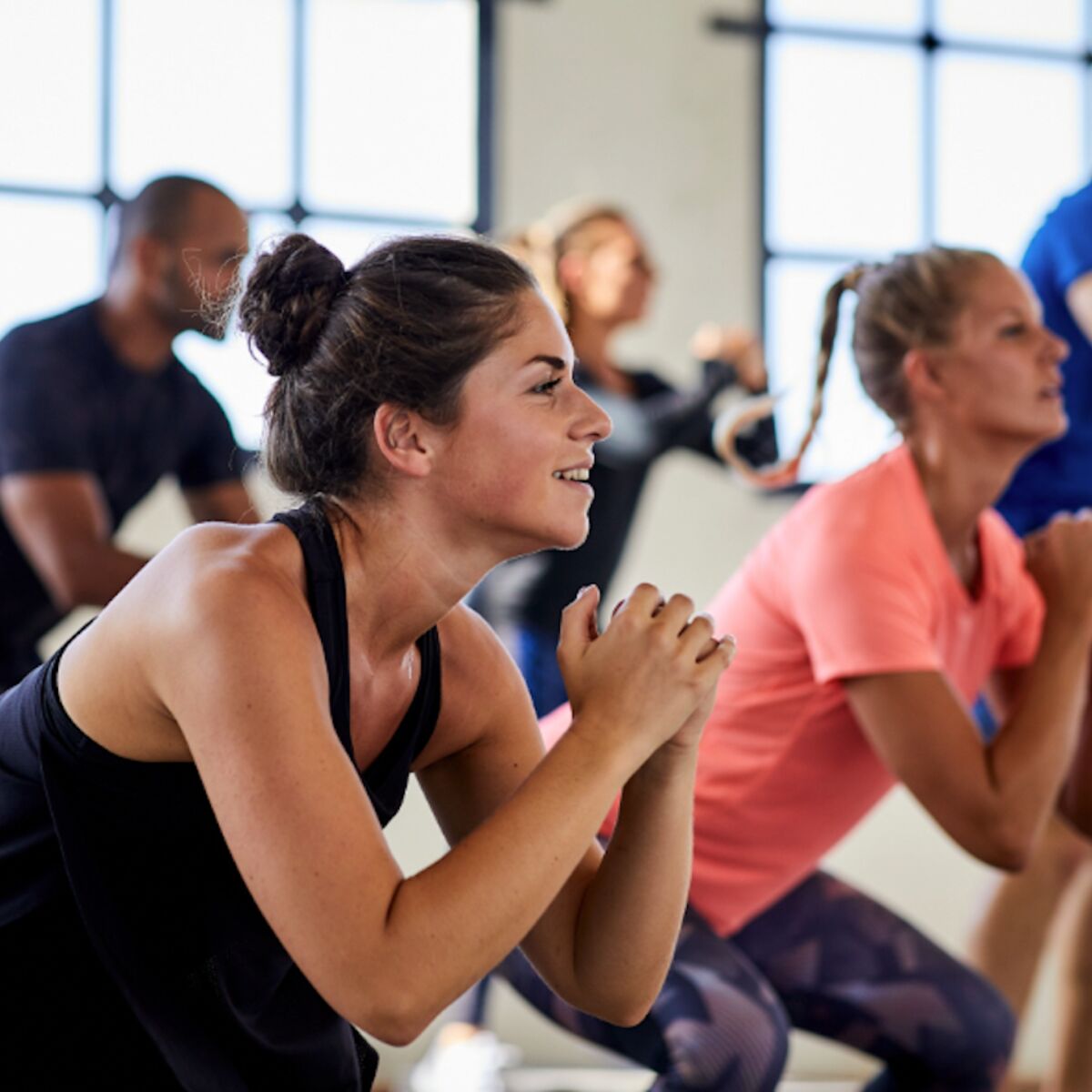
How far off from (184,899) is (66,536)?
1.22 metres

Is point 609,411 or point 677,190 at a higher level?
point 677,190

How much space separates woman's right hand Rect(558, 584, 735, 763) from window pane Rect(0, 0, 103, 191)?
2.38 metres

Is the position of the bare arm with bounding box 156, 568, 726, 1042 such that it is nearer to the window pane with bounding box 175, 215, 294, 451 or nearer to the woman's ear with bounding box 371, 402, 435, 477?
the woman's ear with bounding box 371, 402, 435, 477

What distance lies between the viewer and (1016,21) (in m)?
3.84

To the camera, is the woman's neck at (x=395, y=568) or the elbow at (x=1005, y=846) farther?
the elbow at (x=1005, y=846)

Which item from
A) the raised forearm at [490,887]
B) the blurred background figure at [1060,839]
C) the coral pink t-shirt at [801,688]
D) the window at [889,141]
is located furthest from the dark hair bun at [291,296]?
the window at [889,141]

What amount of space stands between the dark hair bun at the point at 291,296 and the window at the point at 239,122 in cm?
189

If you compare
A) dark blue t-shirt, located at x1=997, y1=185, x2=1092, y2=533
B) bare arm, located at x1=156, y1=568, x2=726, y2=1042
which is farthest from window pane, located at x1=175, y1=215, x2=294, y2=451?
bare arm, located at x1=156, y1=568, x2=726, y2=1042

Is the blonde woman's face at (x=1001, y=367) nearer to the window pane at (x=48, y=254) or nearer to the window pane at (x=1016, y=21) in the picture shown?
the window pane at (x=48, y=254)

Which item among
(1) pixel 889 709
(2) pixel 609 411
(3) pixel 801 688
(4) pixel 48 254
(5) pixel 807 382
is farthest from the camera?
(5) pixel 807 382

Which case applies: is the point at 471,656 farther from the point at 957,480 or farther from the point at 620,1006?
the point at 957,480

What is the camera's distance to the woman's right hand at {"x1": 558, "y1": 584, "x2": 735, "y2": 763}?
1073mm

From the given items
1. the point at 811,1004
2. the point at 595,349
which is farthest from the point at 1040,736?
the point at 595,349

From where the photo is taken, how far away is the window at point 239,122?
3.15m
